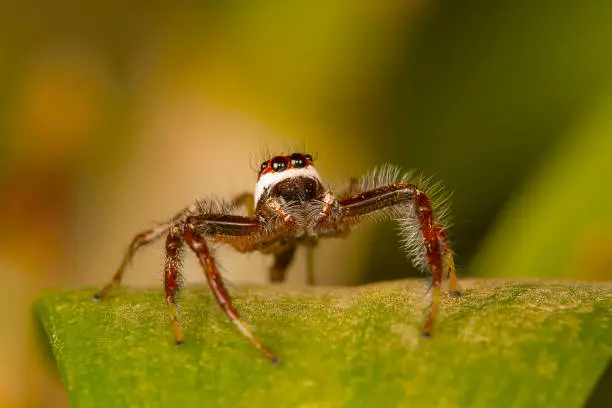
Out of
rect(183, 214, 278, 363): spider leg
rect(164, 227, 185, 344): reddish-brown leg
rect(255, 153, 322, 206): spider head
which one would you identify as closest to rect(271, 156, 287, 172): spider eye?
rect(255, 153, 322, 206): spider head

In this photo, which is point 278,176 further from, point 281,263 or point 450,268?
point 450,268

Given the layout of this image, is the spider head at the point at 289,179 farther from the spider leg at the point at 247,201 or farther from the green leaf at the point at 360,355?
the green leaf at the point at 360,355

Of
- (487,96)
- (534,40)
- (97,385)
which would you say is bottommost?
(97,385)

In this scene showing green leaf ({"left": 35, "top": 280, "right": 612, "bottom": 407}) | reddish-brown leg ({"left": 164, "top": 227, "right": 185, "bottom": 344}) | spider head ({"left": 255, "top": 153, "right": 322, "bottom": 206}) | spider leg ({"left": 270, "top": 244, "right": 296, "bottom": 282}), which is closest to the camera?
green leaf ({"left": 35, "top": 280, "right": 612, "bottom": 407})

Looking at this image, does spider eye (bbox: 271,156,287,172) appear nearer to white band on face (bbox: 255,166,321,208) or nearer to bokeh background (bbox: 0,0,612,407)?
white band on face (bbox: 255,166,321,208)

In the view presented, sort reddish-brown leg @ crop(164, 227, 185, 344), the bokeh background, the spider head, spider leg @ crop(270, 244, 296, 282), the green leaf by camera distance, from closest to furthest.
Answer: the green leaf
reddish-brown leg @ crop(164, 227, 185, 344)
the spider head
spider leg @ crop(270, 244, 296, 282)
the bokeh background

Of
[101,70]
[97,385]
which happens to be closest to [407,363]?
[97,385]

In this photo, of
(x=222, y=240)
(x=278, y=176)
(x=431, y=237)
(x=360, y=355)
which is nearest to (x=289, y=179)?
(x=278, y=176)

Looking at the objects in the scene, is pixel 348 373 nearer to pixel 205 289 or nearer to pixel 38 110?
pixel 205 289
